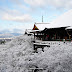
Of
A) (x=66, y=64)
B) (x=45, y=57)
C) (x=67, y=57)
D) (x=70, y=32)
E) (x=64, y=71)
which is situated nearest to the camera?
(x=64, y=71)

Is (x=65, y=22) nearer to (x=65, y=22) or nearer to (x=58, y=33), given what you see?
(x=65, y=22)

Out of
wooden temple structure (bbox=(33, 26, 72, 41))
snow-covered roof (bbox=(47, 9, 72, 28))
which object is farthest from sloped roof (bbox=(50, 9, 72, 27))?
wooden temple structure (bbox=(33, 26, 72, 41))

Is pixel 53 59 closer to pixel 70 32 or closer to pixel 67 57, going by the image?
pixel 67 57

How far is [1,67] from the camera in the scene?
38.7 ft

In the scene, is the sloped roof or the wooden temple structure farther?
the wooden temple structure

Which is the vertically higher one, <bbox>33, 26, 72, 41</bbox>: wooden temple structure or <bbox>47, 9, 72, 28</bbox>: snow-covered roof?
<bbox>47, 9, 72, 28</bbox>: snow-covered roof

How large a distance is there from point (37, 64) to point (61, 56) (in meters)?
2.94

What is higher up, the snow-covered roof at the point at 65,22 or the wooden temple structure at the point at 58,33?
the snow-covered roof at the point at 65,22

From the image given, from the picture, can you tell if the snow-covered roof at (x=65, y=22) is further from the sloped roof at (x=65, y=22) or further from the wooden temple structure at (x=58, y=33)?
the wooden temple structure at (x=58, y=33)

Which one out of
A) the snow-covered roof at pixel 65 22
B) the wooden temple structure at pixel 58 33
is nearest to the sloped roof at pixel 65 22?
the snow-covered roof at pixel 65 22

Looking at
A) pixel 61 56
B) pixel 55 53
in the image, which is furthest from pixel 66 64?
pixel 55 53

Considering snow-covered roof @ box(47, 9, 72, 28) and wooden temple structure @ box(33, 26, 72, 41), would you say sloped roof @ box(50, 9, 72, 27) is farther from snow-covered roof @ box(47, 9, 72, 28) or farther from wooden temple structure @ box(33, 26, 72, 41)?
wooden temple structure @ box(33, 26, 72, 41)

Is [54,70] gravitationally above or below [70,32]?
below

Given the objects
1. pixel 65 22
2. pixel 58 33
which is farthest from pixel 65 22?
pixel 58 33
